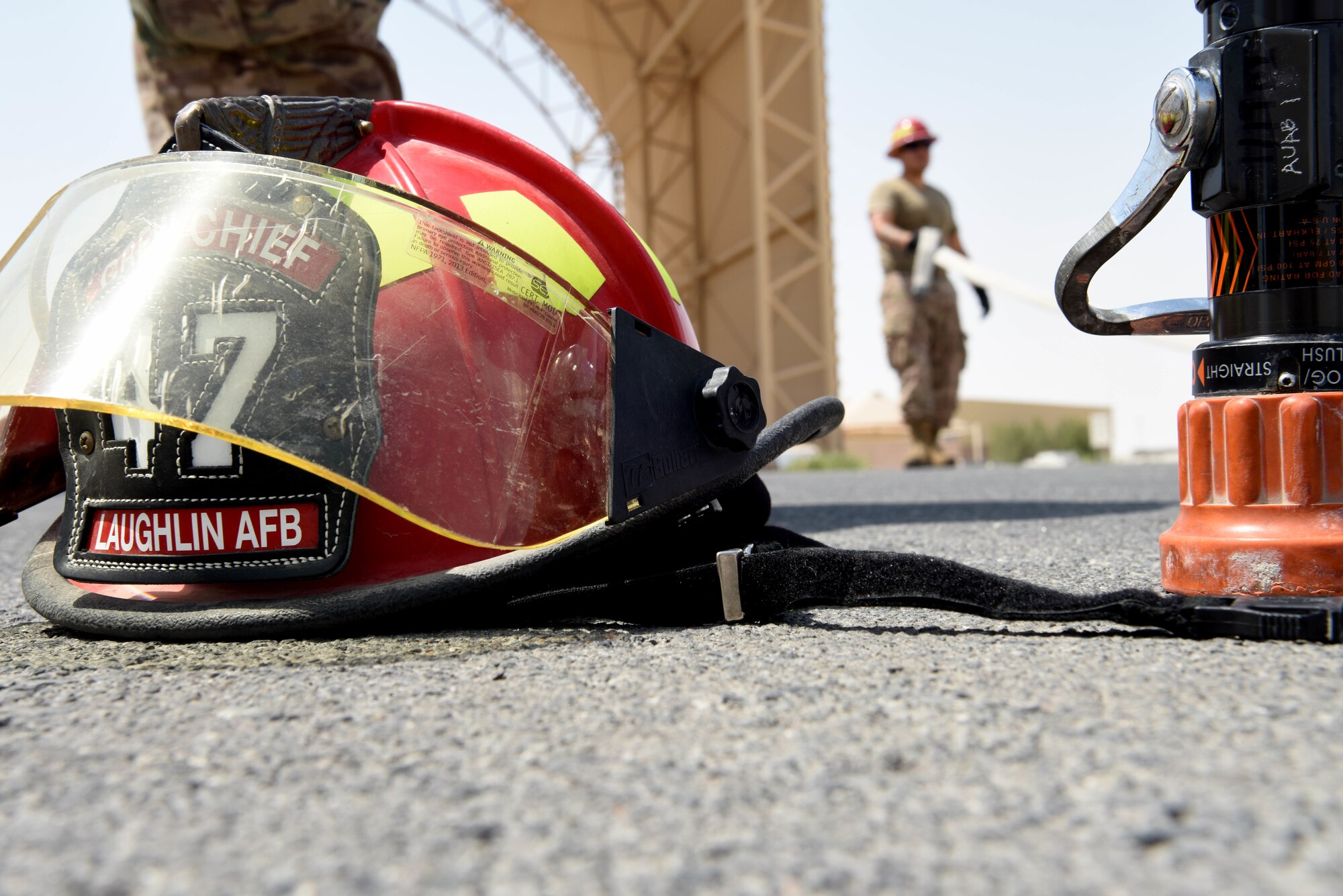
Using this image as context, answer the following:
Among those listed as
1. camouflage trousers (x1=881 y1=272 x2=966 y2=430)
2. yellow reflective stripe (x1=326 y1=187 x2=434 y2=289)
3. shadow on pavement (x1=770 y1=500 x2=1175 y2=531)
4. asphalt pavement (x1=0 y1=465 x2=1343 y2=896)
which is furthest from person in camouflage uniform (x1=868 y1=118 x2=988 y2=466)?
yellow reflective stripe (x1=326 y1=187 x2=434 y2=289)

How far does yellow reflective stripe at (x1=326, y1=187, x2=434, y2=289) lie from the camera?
3.82 ft

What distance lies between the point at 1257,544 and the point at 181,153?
4.52 feet

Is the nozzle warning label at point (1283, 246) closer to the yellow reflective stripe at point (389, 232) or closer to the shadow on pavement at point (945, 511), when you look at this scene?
the yellow reflective stripe at point (389, 232)

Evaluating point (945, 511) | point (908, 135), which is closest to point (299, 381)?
point (945, 511)

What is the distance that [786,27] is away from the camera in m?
12.8

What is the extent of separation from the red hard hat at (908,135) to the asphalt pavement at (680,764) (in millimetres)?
6052

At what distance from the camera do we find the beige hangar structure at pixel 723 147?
12.8m

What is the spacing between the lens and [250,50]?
2.30 meters

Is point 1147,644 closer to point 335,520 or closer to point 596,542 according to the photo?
point 596,542

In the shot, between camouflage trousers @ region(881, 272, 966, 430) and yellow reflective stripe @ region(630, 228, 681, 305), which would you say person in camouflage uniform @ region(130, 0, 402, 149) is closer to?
yellow reflective stripe @ region(630, 228, 681, 305)

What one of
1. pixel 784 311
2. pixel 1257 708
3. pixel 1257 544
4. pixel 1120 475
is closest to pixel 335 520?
pixel 1257 708

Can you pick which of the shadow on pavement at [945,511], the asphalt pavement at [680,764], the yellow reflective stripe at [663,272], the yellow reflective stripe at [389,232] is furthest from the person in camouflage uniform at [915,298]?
the yellow reflective stripe at [389,232]

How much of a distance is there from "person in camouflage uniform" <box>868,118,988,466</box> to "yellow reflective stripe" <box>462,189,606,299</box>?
17.5 feet

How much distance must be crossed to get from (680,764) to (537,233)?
0.87 m
